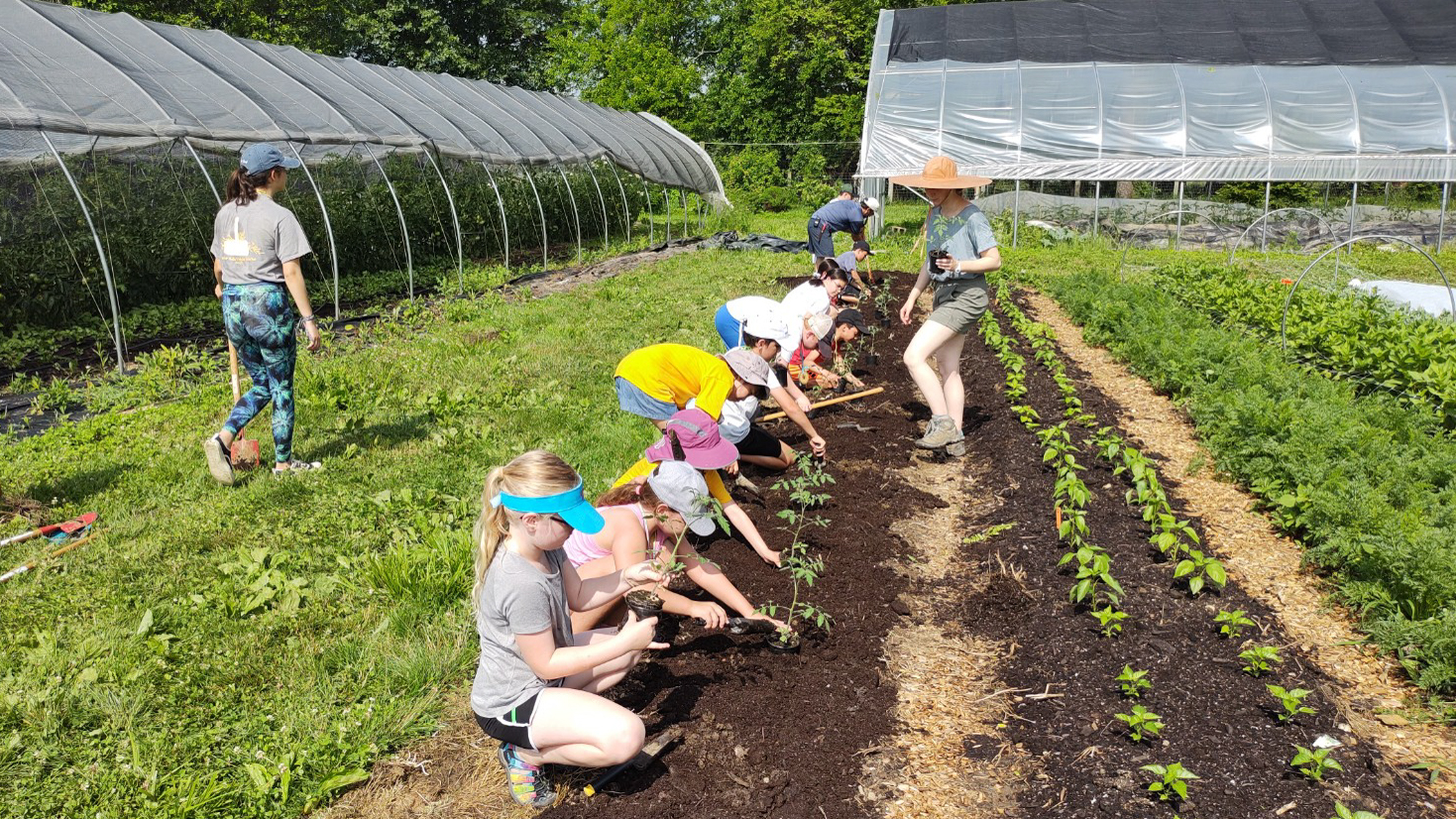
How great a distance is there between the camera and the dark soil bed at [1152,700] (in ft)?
8.47

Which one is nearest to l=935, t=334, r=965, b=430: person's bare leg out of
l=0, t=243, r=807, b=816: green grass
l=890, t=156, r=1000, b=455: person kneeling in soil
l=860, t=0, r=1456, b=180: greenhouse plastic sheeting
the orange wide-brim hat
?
Result: l=890, t=156, r=1000, b=455: person kneeling in soil

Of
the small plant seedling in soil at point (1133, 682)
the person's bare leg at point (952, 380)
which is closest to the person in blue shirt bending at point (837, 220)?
the person's bare leg at point (952, 380)

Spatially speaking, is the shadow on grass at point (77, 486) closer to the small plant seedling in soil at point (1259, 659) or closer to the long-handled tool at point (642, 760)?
the long-handled tool at point (642, 760)

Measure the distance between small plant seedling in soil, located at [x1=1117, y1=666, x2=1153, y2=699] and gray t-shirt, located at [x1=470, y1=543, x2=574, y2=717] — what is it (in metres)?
1.72

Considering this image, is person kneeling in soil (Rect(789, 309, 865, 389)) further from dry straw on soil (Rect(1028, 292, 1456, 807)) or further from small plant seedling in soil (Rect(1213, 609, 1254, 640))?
small plant seedling in soil (Rect(1213, 609, 1254, 640))

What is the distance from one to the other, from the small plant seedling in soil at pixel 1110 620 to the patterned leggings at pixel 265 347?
3.98 m

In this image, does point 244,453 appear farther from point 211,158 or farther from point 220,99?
point 220,99

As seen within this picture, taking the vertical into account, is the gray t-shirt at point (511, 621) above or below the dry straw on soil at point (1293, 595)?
above

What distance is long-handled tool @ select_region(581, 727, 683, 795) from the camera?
273 cm

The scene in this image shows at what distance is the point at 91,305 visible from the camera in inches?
345

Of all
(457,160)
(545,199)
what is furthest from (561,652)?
(545,199)

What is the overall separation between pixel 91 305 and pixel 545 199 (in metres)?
8.26

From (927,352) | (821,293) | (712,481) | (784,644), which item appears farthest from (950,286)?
(784,644)

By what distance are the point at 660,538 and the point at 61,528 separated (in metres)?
2.86
